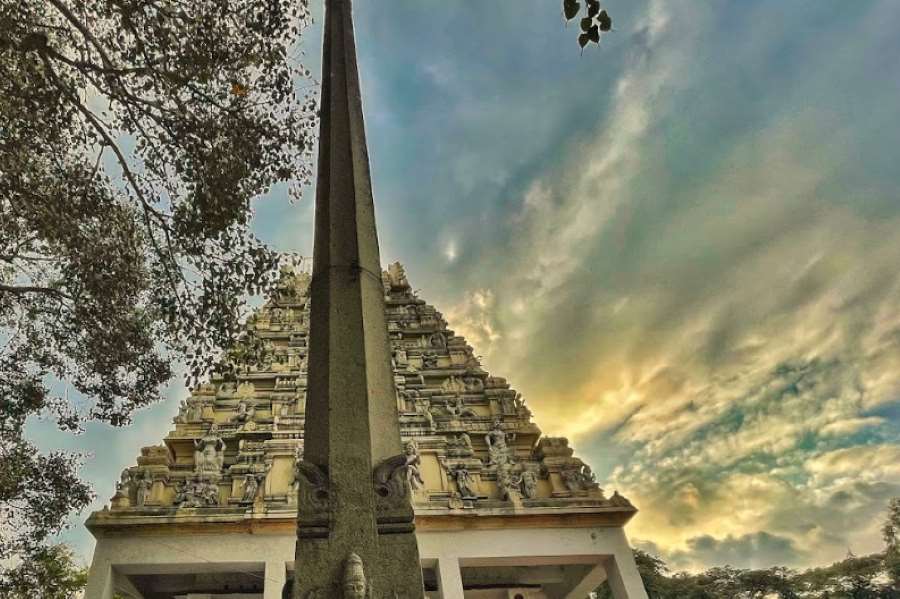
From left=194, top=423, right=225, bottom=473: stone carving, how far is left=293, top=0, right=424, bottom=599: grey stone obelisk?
34.8ft

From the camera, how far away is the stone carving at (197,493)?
36.9ft

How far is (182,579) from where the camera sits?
489 inches

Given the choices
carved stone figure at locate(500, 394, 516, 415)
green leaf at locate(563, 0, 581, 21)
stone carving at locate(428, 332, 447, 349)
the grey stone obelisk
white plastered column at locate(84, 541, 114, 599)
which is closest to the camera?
the grey stone obelisk

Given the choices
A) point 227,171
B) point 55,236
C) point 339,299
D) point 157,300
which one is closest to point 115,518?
point 157,300

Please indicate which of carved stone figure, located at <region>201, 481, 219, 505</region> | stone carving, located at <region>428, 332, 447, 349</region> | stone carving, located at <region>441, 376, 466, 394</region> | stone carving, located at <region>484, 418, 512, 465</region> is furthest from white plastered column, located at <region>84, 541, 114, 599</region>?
stone carving, located at <region>428, 332, 447, 349</region>

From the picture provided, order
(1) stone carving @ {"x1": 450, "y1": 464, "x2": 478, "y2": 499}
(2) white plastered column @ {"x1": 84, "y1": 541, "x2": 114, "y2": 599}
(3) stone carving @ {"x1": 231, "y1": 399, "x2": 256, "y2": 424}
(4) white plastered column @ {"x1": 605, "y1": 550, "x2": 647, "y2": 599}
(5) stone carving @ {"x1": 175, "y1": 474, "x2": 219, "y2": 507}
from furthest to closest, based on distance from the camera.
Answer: (3) stone carving @ {"x1": 231, "y1": 399, "x2": 256, "y2": 424} → (1) stone carving @ {"x1": 450, "y1": 464, "x2": 478, "y2": 499} → (5) stone carving @ {"x1": 175, "y1": 474, "x2": 219, "y2": 507} → (4) white plastered column @ {"x1": 605, "y1": 550, "x2": 647, "y2": 599} → (2) white plastered column @ {"x1": 84, "y1": 541, "x2": 114, "y2": 599}

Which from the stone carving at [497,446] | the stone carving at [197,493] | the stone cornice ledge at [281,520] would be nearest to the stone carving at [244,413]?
the stone carving at [197,493]

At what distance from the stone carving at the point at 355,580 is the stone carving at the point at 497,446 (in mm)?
11122

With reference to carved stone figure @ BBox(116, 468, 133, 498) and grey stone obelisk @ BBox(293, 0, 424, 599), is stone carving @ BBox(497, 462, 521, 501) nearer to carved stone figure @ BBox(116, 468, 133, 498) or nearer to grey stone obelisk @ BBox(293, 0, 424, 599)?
carved stone figure @ BBox(116, 468, 133, 498)

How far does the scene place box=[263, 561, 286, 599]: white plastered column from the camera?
10070 mm

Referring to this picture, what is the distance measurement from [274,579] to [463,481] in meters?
4.26

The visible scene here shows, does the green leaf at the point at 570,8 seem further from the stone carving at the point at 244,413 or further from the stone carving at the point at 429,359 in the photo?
the stone carving at the point at 429,359

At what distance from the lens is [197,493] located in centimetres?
1148

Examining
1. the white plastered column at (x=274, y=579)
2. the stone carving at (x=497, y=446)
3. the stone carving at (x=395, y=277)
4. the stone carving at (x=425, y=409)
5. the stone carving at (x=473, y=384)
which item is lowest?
the white plastered column at (x=274, y=579)
